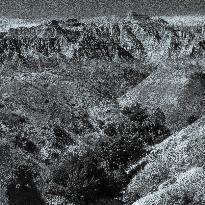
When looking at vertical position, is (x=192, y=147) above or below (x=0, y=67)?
below

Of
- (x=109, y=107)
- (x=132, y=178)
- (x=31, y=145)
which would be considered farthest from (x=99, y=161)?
(x=109, y=107)

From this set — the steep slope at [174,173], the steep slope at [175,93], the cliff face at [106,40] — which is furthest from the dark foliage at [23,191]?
the cliff face at [106,40]

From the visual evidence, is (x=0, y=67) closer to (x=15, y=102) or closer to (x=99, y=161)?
(x=15, y=102)

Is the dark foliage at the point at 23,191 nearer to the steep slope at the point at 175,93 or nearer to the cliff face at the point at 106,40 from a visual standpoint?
the steep slope at the point at 175,93

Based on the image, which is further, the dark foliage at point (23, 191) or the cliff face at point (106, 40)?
the cliff face at point (106, 40)

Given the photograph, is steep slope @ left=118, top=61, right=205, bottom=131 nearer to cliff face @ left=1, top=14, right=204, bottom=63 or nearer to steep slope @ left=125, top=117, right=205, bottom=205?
steep slope @ left=125, top=117, right=205, bottom=205

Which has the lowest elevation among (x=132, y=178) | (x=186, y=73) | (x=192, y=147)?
(x=132, y=178)
